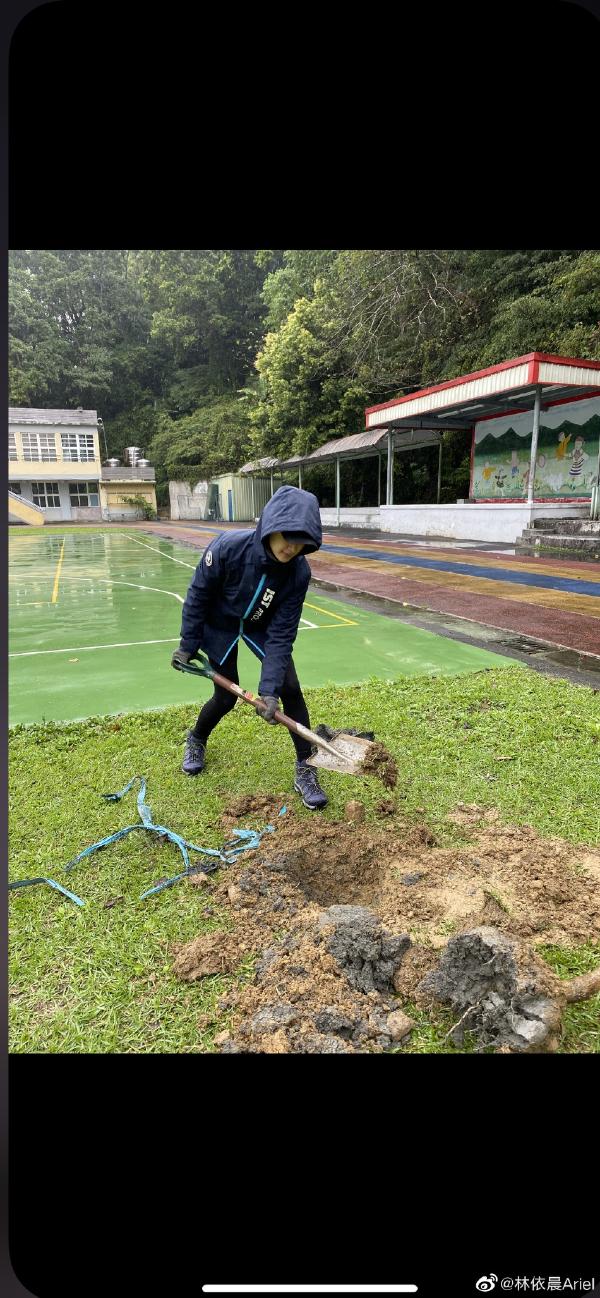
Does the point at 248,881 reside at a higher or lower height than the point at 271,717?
lower

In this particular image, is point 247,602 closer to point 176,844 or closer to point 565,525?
point 176,844

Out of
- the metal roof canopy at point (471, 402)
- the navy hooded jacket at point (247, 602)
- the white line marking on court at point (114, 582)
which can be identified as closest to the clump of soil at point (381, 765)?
the navy hooded jacket at point (247, 602)

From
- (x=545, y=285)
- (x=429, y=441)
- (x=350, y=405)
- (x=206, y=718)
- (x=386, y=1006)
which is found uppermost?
(x=545, y=285)

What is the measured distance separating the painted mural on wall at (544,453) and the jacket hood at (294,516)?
44.8 feet

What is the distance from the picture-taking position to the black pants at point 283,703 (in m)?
2.99

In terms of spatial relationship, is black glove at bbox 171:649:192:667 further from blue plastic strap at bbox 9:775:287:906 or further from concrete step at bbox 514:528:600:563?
concrete step at bbox 514:528:600:563

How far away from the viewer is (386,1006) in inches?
69.4

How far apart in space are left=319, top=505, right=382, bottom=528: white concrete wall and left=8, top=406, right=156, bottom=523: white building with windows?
11.6m

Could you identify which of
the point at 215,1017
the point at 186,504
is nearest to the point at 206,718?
the point at 215,1017

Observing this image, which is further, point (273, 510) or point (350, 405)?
point (350, 405)

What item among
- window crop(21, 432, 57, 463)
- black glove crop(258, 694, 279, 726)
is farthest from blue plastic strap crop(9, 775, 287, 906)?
window crop(21, 432, 57, 463)

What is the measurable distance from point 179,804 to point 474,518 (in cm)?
1406
